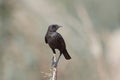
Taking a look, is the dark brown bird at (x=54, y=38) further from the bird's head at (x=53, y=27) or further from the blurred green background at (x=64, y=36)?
the blurred green background at (x=64, y=36)

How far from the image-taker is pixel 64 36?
16.7 metres

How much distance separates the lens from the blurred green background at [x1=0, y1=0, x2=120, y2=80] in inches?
631

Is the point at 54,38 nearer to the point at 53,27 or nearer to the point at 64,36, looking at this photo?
the point at 53,27

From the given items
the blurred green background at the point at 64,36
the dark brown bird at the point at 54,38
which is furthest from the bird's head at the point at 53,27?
the blurred green background at the point at 64,36

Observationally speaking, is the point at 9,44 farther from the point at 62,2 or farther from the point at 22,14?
the point at 62,2

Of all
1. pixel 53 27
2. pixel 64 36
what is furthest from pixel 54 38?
pixel 64 36

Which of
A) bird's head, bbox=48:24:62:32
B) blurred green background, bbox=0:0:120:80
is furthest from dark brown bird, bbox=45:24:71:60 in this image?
blurred green background, bbox=0:0:120:80

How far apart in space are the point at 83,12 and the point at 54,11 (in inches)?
37.5

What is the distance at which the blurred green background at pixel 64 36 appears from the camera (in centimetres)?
1603

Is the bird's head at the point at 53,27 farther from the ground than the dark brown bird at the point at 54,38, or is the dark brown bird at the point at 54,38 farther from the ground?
the bird's head at the point at 53,27

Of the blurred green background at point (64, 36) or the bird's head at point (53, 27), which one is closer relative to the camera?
the bird's head at point (53, 27)

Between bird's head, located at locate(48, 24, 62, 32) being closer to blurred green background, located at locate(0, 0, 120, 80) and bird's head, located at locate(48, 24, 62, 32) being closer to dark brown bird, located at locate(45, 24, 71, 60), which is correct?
dark brown bird, located at locate(45, 24, 71, 60)

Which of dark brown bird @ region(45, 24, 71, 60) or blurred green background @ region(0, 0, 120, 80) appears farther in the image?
blurred green background @ region(0, 0, 120, 80)

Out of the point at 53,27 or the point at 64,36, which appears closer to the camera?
the point at 53,27
